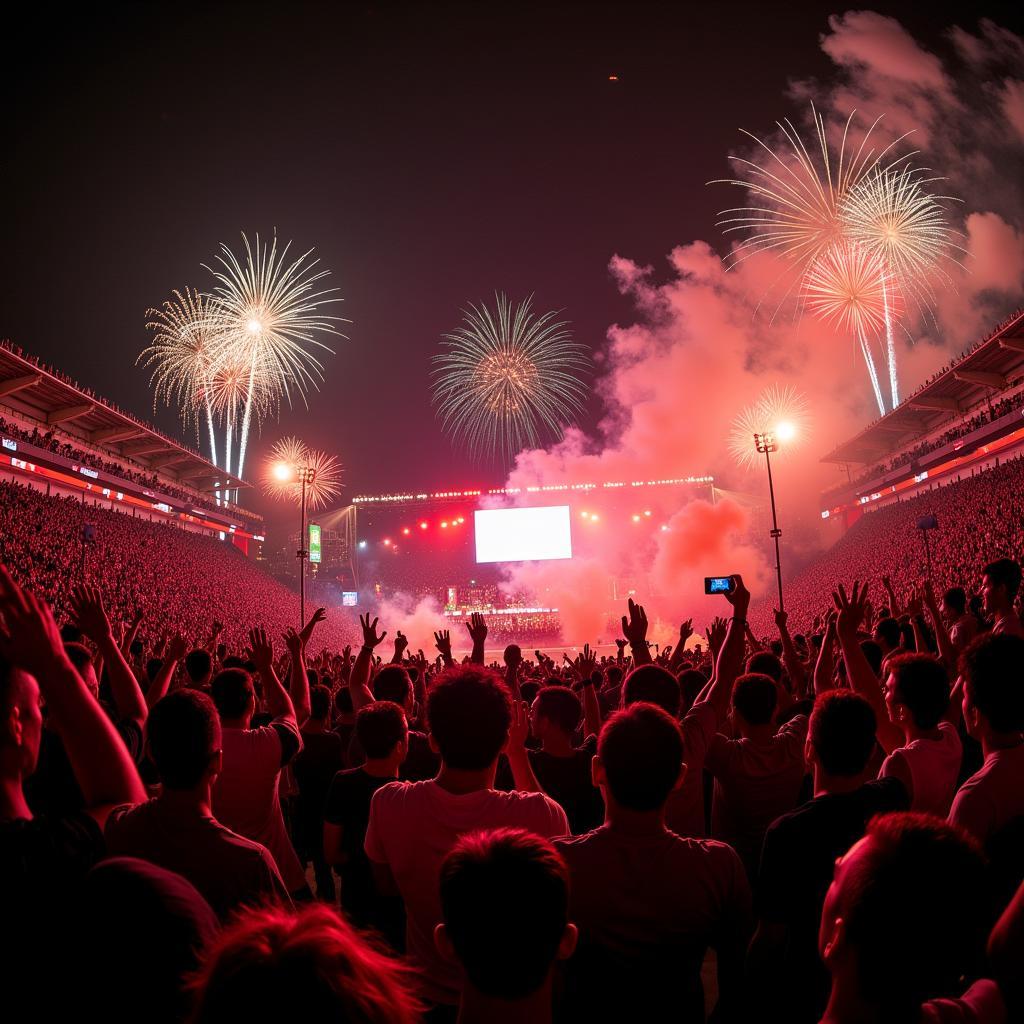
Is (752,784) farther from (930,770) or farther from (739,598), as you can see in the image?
(739,598)

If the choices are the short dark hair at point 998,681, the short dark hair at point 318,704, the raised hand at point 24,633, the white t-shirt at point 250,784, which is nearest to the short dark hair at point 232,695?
the white t-shirt at point 250,784

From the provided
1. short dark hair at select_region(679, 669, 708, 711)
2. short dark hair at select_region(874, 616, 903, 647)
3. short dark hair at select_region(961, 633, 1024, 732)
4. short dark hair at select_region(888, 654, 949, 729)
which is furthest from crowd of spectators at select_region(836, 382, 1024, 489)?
short dark hair at select_region(961, 633, 1024, 732)

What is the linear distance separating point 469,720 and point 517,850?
51.0 inches

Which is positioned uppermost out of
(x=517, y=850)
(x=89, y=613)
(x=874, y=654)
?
(x=89, y=613)

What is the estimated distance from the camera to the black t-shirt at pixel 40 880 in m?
1.63

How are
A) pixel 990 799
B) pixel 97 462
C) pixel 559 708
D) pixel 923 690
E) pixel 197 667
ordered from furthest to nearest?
pixel 97 462
pixel 197 667
pixel 559 708
pixel 923 690
pixel 990 799

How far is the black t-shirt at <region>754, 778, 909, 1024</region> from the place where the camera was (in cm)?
264

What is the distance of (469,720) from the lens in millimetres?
2859

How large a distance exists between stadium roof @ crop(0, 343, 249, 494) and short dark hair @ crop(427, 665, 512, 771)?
1384 inches

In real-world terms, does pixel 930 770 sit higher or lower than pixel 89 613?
lower

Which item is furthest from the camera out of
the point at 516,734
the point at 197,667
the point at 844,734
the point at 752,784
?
the point at 197,667

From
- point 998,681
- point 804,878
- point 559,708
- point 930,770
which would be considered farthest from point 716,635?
point 804,878

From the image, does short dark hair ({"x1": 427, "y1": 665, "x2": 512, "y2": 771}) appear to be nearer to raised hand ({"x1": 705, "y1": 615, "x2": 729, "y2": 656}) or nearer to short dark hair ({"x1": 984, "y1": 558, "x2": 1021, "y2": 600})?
raised hand ({"x1": 705, "y1": 615, "x2": 729, "y2": 656})

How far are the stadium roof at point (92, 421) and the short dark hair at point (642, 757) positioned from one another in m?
35.8
